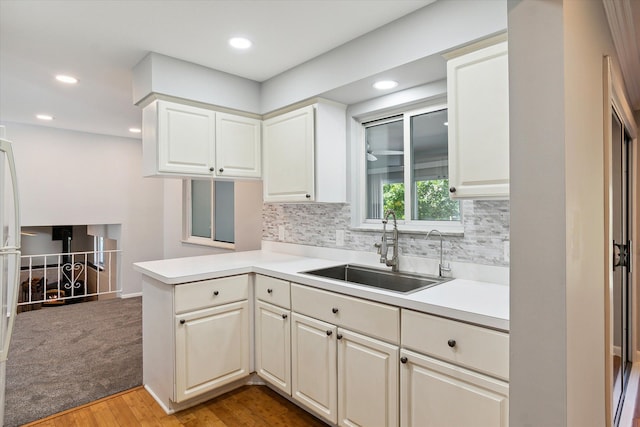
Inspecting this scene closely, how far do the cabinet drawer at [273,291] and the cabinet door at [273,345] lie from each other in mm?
42

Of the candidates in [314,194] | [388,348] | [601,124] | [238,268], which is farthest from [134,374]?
[601,124]

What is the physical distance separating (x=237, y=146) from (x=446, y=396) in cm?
232

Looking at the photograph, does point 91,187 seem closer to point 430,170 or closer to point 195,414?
point 195,414

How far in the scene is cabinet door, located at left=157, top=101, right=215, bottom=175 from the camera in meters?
2.57

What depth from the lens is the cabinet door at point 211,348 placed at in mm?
2256

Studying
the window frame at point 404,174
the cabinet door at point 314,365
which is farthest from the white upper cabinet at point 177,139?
the cabinet door at point 314,365

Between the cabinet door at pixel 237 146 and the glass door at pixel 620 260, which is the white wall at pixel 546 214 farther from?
the cabinet door at pixel 237 146

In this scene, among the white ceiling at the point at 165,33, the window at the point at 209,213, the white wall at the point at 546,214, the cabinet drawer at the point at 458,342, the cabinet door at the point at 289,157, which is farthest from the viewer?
the window at the point at 209,213

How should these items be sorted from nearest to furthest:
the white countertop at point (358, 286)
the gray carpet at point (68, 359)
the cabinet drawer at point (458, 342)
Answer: the cabinet drawer at point (458, 342)
the white countertop at point (358, 286)
the gray carpet at point (68, 359)

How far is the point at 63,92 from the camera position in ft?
11.1

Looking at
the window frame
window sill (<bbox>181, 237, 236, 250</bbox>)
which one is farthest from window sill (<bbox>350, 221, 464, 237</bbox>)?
window sill (<bbox>181, 237, 236, 250</bbox>)

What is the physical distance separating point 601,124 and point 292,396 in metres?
2.18

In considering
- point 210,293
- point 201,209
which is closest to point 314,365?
point 210,293

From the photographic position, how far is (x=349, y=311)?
1922mm
